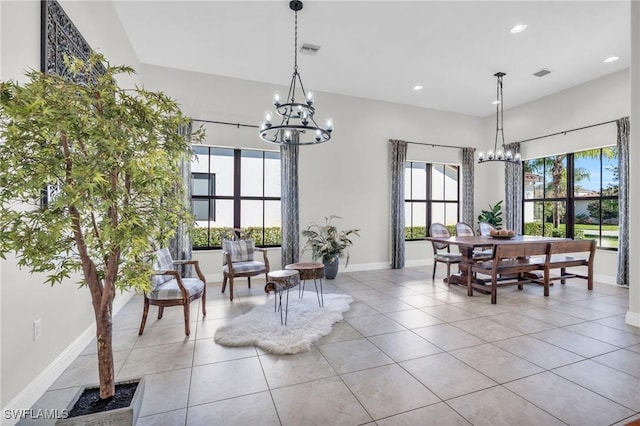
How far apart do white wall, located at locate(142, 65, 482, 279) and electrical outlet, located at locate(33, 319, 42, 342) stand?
318cm

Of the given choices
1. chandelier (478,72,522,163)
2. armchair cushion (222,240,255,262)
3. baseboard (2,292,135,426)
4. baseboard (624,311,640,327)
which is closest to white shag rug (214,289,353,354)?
armchair cushion (222,240,255,262)

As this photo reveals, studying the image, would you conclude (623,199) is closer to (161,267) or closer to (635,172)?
(635,172)

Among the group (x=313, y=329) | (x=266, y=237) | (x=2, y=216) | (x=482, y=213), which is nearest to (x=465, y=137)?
(x=482, y=213)

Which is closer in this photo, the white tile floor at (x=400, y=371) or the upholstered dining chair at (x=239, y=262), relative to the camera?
the white tile floor at (x=400, y=371)

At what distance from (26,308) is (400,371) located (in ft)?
8.64

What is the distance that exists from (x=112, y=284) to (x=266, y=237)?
4.25m

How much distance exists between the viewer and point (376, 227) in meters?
6.54

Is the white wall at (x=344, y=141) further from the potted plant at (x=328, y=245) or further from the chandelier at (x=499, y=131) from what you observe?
the chandelier at (x=499, y=131)

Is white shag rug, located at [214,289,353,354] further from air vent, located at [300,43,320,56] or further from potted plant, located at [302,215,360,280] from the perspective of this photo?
air vent, located at [300,43,320,56]

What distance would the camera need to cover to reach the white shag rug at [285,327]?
2.84 metres

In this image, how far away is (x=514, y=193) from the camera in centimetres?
666

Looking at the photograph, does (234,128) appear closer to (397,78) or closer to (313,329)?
(397,78)

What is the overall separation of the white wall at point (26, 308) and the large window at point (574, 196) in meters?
7.71

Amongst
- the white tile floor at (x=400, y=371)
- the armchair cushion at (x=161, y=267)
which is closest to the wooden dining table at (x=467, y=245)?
the white tile floor at (x=400, y=371)
